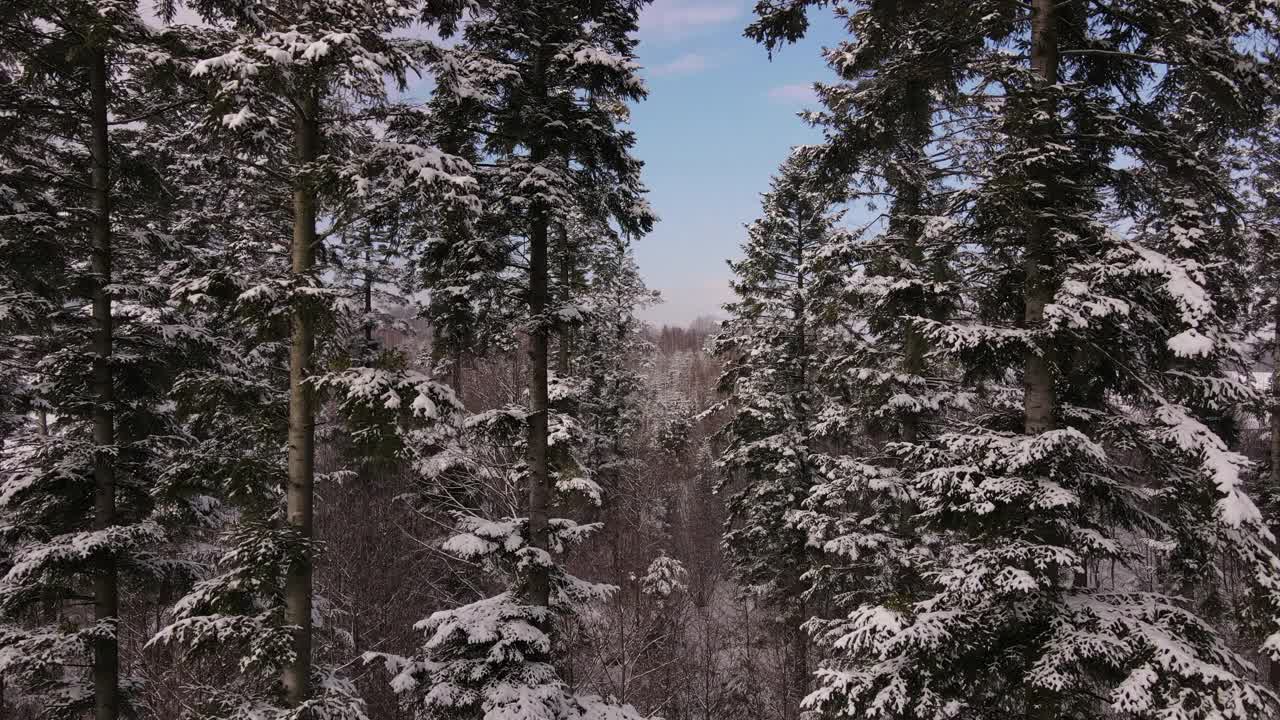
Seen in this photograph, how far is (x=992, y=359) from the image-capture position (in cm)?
691

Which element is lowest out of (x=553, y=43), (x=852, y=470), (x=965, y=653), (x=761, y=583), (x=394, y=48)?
(x=761, y=583)

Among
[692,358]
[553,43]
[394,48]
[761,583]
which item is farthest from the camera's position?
[692,358]

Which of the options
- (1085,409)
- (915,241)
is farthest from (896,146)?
(1085,409)

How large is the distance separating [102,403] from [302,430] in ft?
13.1

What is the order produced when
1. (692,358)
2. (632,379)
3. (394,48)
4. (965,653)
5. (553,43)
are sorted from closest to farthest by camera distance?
(394,48), (965,653), (553,43), (632,379), (692,358)

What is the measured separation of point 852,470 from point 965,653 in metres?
5.65

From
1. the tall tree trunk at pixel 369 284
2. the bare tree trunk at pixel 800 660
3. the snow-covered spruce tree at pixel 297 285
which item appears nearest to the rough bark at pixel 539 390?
the snow-covered spruce tree at pixel 297 285

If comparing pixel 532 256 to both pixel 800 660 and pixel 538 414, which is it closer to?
pixel 538 414

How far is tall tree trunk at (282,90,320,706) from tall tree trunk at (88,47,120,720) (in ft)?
12.1

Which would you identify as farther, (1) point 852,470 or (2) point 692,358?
(2) point 692,358

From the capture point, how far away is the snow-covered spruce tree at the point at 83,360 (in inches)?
300

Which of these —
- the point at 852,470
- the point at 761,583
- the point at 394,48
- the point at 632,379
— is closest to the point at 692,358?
the point at 632,379

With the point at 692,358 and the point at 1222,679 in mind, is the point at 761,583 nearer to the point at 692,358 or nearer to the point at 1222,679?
the point at 1222,679

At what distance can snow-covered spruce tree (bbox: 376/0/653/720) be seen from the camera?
27.0ft
